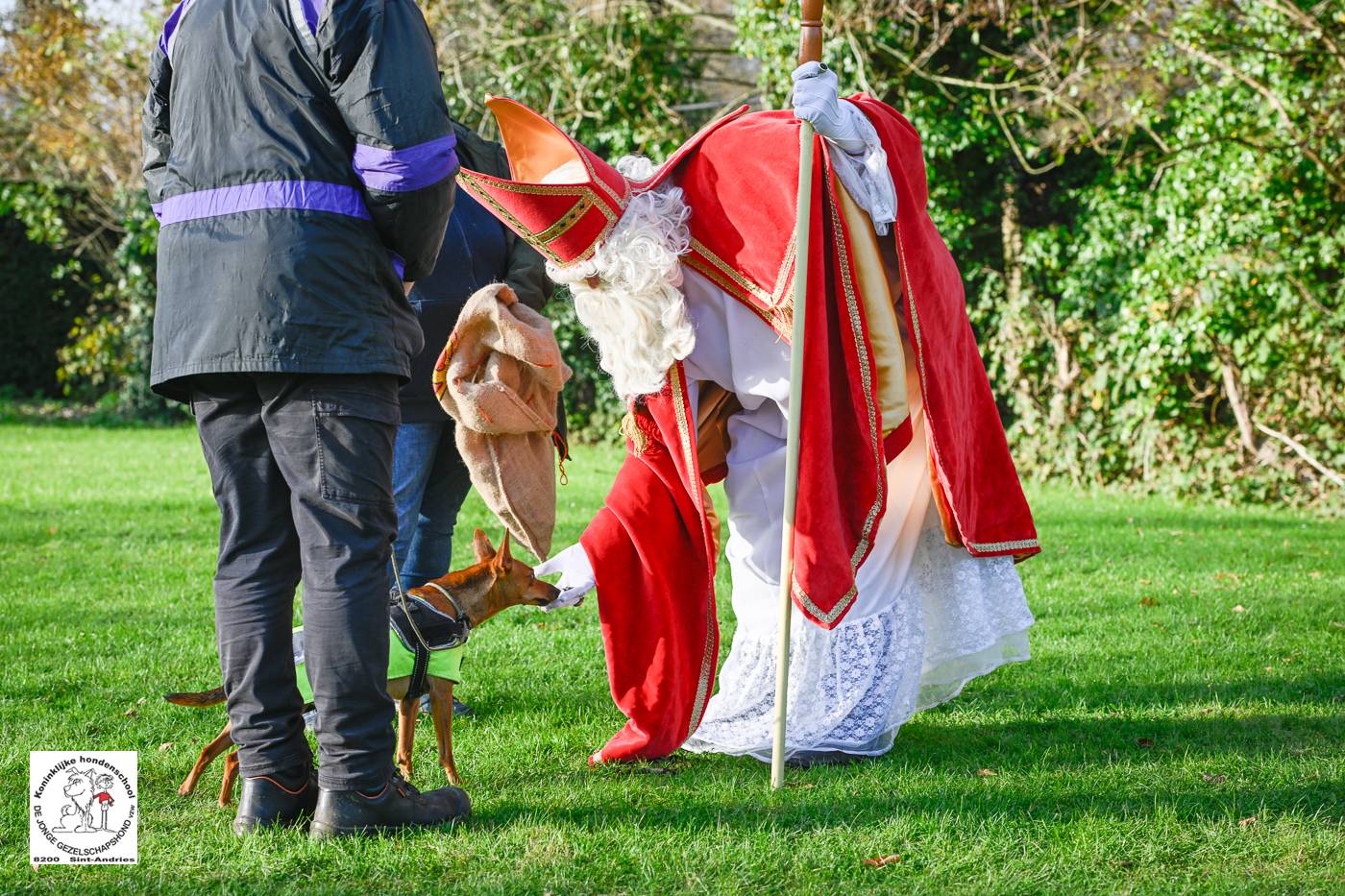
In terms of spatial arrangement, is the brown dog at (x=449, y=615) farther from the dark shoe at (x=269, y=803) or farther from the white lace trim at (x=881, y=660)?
the white lace trim at (x=881, y=660)

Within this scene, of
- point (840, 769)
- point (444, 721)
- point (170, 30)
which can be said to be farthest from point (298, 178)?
point (840, 769)

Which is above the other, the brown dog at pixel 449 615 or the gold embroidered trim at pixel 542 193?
the gold embroidered trim at pixel 542 193

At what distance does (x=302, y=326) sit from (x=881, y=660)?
1864 mm

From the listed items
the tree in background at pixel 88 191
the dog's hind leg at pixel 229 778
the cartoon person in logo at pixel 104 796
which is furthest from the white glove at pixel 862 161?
the tree in background at pixel 88 191

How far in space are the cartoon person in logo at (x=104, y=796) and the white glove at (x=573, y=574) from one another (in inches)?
46.5

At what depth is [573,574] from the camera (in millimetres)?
3488

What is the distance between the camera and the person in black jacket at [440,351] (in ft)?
12.6

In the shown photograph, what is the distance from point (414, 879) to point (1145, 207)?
786cm

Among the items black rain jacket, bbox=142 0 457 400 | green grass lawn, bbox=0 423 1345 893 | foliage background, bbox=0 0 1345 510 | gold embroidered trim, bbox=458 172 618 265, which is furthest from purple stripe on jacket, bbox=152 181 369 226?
foliage background, bbox=0 0 1345 510

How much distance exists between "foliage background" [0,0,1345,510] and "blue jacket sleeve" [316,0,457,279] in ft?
21.6

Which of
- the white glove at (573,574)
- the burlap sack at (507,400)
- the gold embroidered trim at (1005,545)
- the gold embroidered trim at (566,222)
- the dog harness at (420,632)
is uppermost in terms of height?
the gold embroidered trim at (566,222)

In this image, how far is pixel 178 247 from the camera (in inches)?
107

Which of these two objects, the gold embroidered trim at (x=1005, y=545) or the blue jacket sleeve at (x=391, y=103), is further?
the gold embroidered trim at (x=1005, y=545)

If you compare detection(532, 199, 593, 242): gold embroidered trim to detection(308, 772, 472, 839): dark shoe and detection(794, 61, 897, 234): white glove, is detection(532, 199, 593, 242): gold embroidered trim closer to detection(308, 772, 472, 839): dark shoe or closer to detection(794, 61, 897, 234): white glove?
detection(794, 61, 897, 234): white glove
